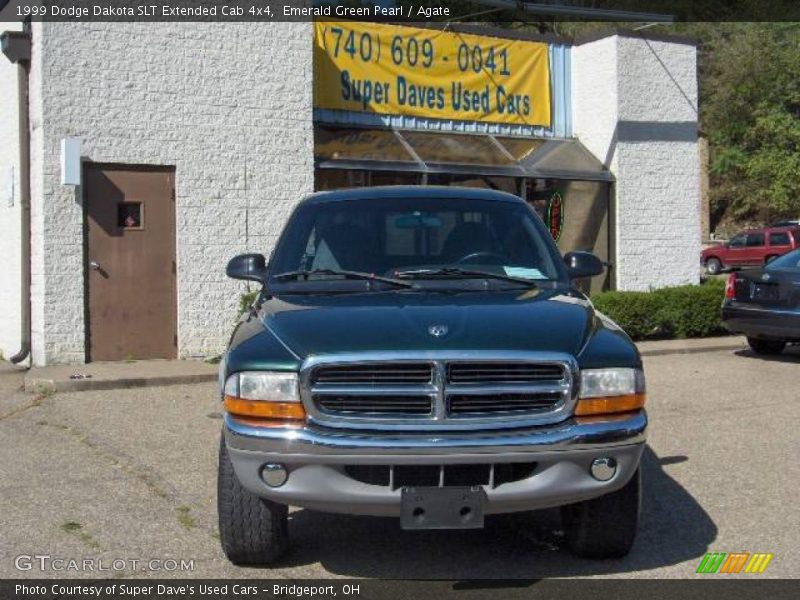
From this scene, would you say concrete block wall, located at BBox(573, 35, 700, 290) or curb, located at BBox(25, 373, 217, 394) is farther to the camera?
concrete block wall, located at BBox(573, 35, 700, 290)

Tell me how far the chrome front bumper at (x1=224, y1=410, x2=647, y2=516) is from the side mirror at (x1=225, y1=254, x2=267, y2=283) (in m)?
1.57

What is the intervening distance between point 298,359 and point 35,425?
5.22 metres

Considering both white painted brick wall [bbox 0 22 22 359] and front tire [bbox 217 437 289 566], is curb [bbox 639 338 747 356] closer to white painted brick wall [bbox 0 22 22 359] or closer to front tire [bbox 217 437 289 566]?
white painted brick wall [bbox 0 22 22 359]

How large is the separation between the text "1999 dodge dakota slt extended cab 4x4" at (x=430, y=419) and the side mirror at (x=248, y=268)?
Result: 37.6 inches

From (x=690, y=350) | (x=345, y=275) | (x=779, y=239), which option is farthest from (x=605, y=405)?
(x=779, y=239)

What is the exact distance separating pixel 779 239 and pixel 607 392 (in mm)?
32131

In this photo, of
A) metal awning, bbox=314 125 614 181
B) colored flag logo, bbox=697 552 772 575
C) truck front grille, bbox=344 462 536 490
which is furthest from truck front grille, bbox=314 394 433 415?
metal awning, bbox=314 125 614 181

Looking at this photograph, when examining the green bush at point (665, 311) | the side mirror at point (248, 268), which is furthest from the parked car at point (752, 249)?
the side mirror at point (248, 268)

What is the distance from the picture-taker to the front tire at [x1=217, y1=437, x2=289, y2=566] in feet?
15.2

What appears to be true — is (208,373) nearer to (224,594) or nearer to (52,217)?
(52,217)

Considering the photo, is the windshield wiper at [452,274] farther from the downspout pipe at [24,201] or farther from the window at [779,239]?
the window at [779,239]

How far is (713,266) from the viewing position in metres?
37.1

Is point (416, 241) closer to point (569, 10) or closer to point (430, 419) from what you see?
point (430, 419)

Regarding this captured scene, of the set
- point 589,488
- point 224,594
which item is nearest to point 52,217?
point 224,594
